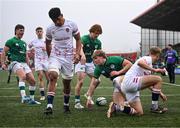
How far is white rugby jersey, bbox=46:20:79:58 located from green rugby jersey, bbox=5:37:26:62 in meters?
2.61

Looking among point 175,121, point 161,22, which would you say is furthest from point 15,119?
point 161,22

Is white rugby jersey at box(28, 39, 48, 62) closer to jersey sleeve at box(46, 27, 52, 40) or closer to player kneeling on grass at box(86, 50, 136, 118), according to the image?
jersey sleeve at box(46, 27, 52, 40)

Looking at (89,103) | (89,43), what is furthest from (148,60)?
(89,43)

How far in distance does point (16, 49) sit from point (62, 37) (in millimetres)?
2907

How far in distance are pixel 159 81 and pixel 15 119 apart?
9.85 feet

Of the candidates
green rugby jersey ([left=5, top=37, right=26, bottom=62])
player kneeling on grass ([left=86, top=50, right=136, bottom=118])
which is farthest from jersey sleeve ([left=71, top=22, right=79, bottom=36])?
green rugby jersey ([left=5, top=37, right=26, bottom=62])

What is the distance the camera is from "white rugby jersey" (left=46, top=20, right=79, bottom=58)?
9039 mm

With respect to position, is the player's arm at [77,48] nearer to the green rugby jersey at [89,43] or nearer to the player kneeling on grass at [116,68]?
the player kneeling on grass at [116,68]

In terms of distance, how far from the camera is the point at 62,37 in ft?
29.8

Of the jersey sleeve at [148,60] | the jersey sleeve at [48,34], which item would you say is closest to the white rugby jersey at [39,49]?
the jersey sleeve at [48,34]

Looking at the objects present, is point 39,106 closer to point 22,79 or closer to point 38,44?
point 22,79

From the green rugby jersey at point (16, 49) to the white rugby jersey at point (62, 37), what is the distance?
2.61m

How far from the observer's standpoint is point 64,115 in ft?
28.9

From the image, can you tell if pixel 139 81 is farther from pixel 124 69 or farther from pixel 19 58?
pixel 19 58
